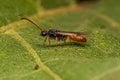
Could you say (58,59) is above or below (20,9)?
below

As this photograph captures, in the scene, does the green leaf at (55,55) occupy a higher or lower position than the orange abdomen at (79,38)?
lower

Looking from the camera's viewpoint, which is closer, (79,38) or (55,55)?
(55,55)

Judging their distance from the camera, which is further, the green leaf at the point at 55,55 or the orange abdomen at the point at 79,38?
the orange abdomen at the point at 79,38

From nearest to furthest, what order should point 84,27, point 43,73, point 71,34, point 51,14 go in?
point 43,73 < point 71,34 < point 84,27 < point 51,14

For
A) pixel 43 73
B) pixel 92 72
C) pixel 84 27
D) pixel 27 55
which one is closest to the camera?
pixel 92 72

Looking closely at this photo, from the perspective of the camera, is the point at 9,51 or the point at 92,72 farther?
the point at 9,51

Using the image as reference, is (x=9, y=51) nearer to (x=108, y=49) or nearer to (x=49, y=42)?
(x=49, y=42)

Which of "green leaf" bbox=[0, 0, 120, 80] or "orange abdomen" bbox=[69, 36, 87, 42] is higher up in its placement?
"orange abdomen" bbox=[69, 36, 87, 42]

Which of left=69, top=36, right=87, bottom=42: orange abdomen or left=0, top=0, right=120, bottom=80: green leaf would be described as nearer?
left=0, top=0, right=120, bottom=80: green leaf

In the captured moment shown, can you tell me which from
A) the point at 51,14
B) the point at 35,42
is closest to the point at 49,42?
the point at 35,42
